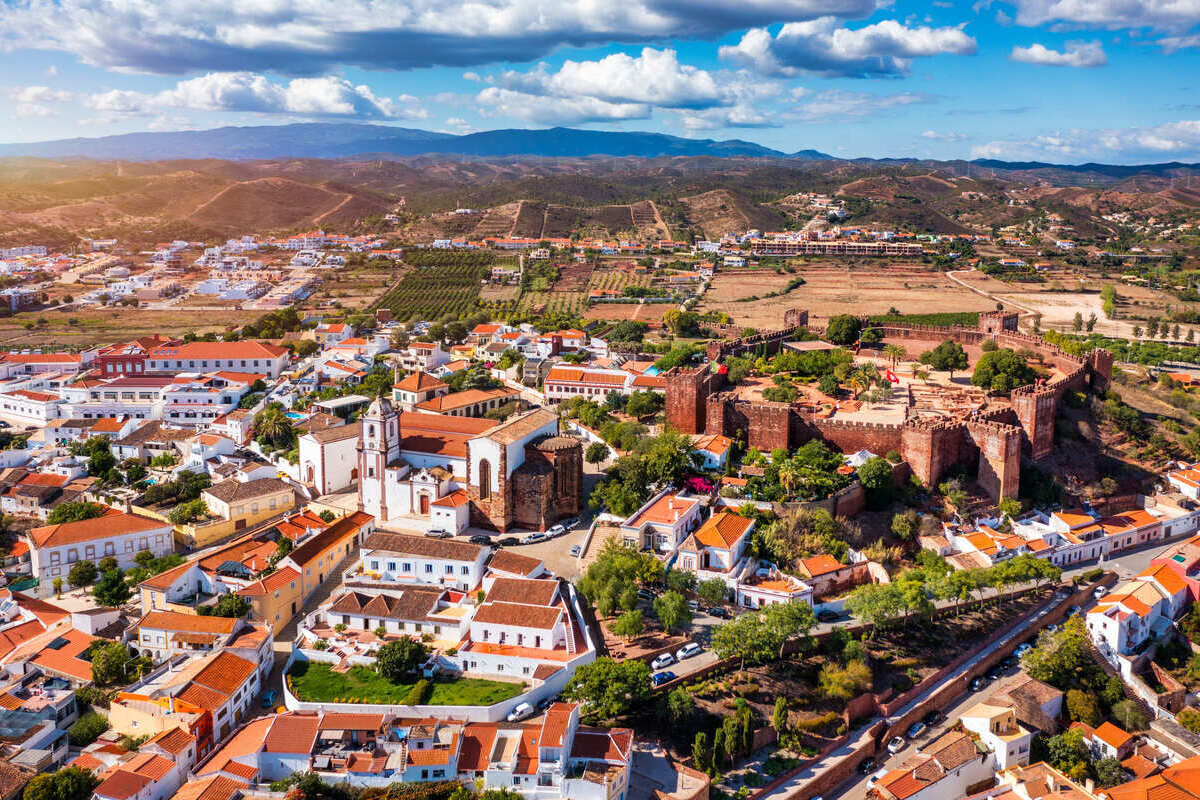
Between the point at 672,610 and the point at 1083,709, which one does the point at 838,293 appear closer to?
A: the point at 1083,709

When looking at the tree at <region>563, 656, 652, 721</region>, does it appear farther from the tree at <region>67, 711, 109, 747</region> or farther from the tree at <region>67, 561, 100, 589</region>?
the tree at <region>67, 561, 100, 589</region>

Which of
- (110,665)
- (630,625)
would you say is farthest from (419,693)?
(110,665)

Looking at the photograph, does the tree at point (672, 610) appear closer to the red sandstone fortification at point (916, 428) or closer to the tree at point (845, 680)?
the tree at point (845, 680)

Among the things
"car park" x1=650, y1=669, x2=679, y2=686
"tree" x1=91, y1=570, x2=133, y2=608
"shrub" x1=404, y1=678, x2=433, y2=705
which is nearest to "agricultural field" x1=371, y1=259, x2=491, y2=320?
"tree" x1=91, y1=570, x2=133, y2=608

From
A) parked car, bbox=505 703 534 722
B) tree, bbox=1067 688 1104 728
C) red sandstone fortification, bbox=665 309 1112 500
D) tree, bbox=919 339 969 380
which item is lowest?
tree, bbox=1067 688 1104 728

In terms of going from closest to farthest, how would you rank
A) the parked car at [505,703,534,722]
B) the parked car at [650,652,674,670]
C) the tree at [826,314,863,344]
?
the parked car at [505,703,534,722], the parked car at [650,652,674,670], the tree at [826,314,863,344]

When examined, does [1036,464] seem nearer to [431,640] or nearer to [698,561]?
[698,561]

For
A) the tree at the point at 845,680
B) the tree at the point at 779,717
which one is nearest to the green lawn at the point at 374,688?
the tree at the point at 779,717
